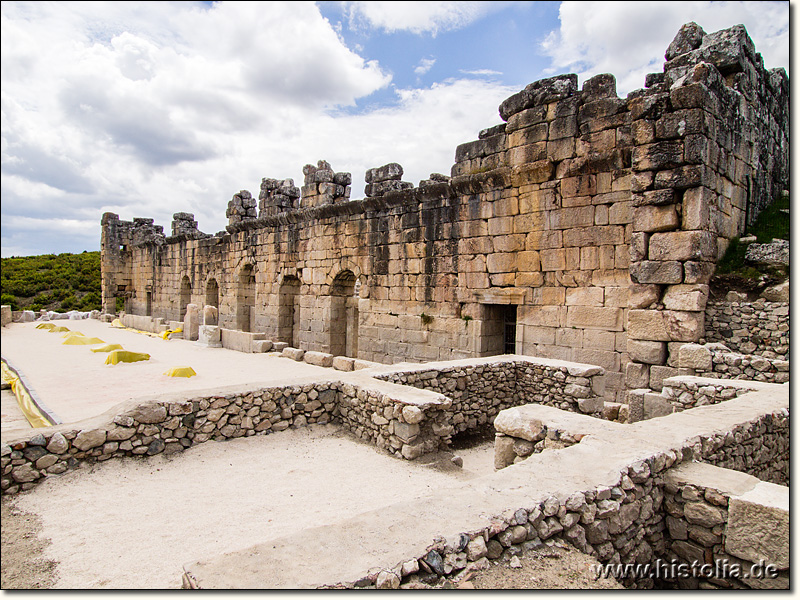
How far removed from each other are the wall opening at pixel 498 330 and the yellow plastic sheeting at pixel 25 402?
7.83 metres

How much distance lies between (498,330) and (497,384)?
11.2ft

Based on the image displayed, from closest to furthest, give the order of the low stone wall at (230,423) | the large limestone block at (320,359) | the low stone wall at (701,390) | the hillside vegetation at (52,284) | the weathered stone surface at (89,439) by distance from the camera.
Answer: the low stone wall at (230,423) → the weathered stone surface at (89,439) → the low stone wall at (701,390) → the large limestone block at (320,359) → the hillside vegetation at (52,284)

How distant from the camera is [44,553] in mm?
3717

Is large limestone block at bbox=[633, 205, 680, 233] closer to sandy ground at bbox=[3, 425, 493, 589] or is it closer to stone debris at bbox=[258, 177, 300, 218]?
sandy ground at bbox=[3, 425, 493, 589]

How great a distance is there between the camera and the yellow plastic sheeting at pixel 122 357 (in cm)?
1253

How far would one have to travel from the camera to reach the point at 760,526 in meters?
3.17

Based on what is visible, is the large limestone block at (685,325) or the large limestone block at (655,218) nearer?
the large limestone block at (685,325)

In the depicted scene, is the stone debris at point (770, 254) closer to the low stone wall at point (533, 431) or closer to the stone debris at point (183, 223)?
the low stone wall at point (533, 431)

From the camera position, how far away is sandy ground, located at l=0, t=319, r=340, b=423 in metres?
8.63

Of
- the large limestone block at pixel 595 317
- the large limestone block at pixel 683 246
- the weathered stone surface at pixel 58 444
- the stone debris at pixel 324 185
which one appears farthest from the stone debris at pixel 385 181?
the weathered stone surface at pixel 58 444

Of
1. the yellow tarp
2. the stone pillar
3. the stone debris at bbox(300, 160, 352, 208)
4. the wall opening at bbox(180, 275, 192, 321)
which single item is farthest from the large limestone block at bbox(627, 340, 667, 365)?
the wall opening at bbox(180, 275, 192, 321)

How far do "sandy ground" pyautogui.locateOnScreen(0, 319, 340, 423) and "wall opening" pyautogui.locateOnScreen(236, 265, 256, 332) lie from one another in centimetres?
230

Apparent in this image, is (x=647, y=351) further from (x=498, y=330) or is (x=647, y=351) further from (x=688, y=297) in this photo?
(x=498, y=330)

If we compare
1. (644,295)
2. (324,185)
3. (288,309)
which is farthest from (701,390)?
(288,309)
